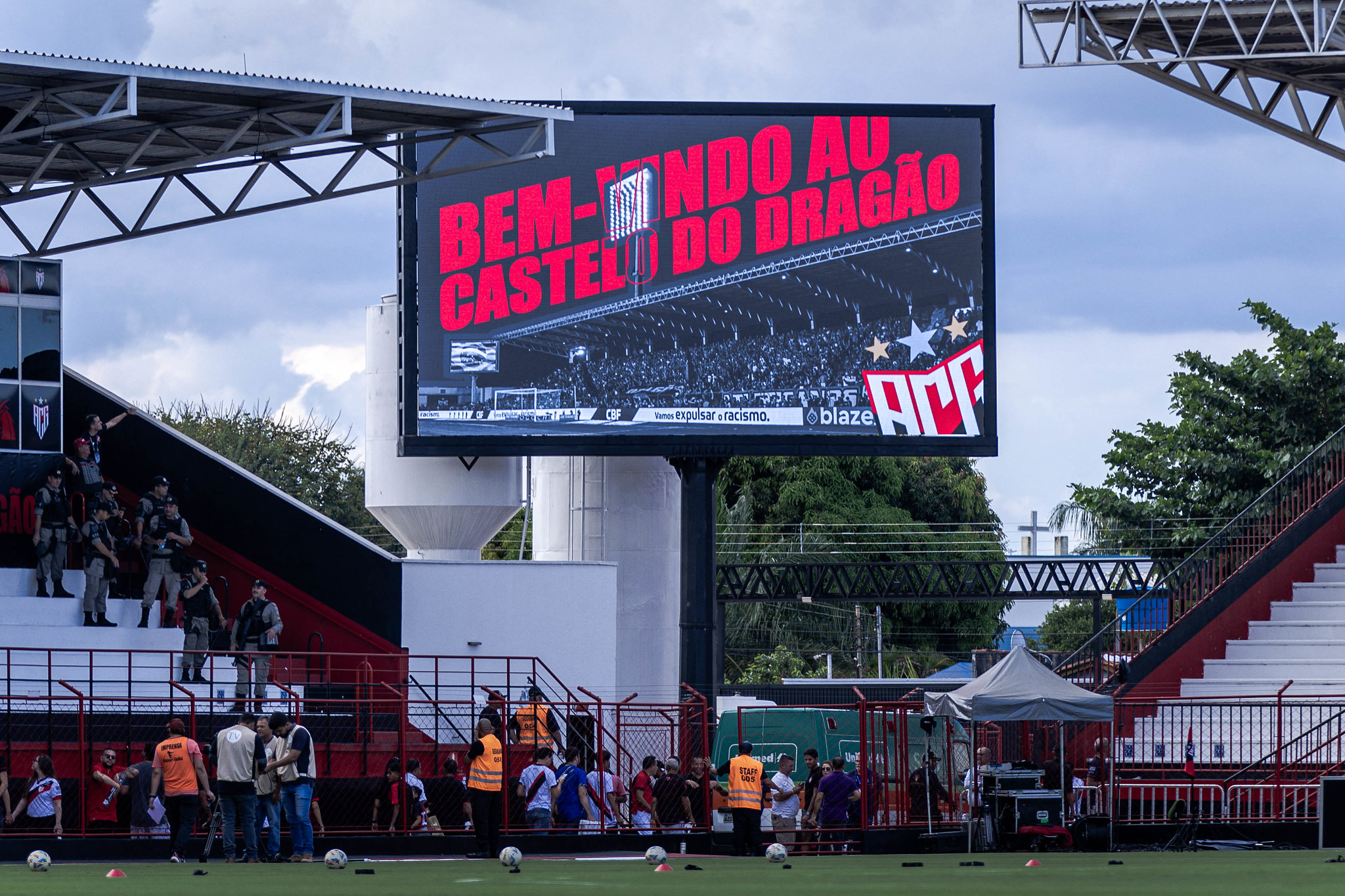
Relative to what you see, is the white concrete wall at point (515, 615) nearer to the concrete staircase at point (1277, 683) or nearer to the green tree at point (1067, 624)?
the concrete staircase at point (1277, 683)

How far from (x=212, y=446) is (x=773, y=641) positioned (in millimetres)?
22452

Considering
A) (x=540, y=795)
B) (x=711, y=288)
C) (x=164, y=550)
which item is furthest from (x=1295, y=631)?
(x=164, y=550)

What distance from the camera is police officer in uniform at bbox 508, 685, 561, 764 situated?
2289 cm

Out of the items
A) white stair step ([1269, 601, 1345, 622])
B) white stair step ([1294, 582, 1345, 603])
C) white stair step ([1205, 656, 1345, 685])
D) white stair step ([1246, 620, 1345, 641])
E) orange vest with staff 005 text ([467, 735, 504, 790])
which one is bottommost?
orange vest with staff 005 text ([467, 735, 504, 790])

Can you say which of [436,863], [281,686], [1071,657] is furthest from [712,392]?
[436,863]

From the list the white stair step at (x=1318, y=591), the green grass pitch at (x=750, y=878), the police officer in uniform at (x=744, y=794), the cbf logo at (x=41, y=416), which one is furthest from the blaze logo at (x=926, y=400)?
the green grass pitch at (x=750, y=878)

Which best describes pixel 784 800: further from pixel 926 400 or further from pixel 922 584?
pixel 922 584

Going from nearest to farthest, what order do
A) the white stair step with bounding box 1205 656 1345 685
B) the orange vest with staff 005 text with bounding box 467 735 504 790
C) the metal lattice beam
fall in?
the orange vest with staff 005 text with bounding box 467 735 504 790 < the white stair step with bounding box 1205 656 1345 685 < the metal lattice beam

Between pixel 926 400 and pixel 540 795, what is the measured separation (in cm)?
1216

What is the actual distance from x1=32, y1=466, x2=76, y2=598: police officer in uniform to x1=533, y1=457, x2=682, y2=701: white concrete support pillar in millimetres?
9946

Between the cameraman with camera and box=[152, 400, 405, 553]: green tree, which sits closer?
the cameraman with camera

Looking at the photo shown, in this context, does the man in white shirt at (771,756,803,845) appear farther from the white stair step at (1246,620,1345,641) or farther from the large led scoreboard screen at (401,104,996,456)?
the white stair step at (1246,620,1345,641)

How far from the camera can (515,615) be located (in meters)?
30.3

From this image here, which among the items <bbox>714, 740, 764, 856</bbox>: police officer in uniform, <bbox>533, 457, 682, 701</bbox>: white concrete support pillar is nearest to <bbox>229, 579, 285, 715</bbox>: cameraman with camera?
<bbox>714, 740, 764, 856</bbox>: police officer in uniform
